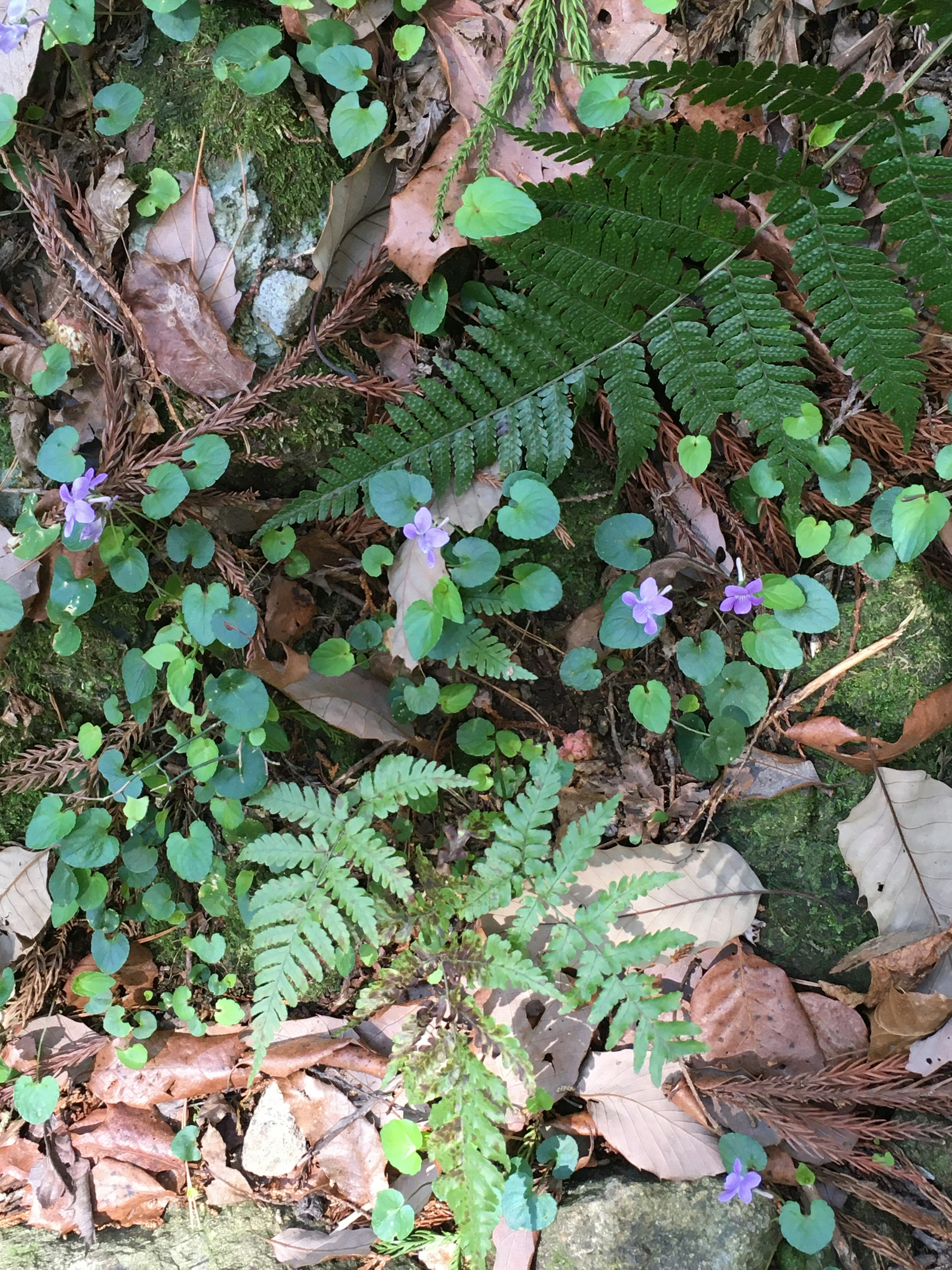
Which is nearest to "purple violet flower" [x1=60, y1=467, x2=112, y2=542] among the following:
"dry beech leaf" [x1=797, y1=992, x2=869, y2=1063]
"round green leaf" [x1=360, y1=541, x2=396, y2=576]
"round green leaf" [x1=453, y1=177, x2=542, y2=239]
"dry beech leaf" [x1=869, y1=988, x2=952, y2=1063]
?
"round green leaf" [x1=360, y1=541, x2=396, y2=576]

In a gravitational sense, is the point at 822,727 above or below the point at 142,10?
below

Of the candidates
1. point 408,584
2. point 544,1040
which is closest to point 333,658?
point 408,584

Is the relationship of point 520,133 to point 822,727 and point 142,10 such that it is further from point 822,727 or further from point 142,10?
point 822,727

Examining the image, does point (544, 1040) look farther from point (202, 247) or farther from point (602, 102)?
point (602, 102)

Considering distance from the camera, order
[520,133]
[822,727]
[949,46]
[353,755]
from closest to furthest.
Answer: [520,133] < [949,46] < [822,727] < [353,755]

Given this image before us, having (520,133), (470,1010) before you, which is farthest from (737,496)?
(470,1010)

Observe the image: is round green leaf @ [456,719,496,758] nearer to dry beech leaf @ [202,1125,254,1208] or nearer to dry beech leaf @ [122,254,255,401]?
dry beech leaf @ [122,254,255,401]
